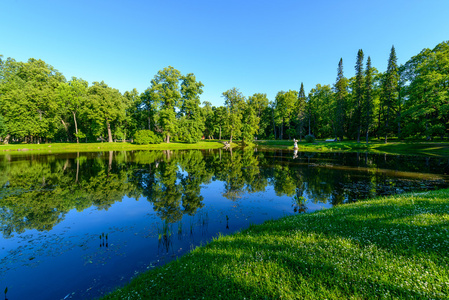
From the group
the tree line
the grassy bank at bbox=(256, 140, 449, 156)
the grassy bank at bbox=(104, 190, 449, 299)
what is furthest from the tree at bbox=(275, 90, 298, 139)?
the grassy bank at bbox=(104, 190, 449, 299)

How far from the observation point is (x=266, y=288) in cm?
383

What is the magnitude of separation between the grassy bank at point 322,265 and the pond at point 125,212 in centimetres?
223

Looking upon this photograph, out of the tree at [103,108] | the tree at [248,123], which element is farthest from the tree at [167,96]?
the tree at [248,123]

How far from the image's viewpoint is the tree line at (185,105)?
44000 mm

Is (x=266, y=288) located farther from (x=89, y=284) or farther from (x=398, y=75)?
(x=398, y=75)

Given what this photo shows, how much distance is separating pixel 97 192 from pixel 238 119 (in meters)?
57.6

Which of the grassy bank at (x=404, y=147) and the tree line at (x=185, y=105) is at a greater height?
the tree line at (x=185, y=105)

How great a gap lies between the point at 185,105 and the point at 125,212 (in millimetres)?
54233

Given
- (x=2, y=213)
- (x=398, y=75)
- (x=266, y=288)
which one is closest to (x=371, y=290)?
(x=266, y=288)

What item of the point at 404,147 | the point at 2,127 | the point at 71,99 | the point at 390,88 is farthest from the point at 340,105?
the point at 2,127

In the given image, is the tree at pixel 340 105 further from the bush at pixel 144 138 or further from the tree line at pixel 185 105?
the bush at pixel 144 138

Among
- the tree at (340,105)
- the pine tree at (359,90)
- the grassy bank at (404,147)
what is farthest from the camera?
the tree at (340,105)

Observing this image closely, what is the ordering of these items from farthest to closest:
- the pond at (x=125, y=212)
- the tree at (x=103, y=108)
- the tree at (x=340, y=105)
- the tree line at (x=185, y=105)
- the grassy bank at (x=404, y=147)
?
the tree at (x=340, y=105) → the tree at (x=103, y=108) → the tree line at (x=185, y=105) → the grassy bank at (x=404, y=147) → the pond at (x=125, y=212)

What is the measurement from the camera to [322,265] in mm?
4328
